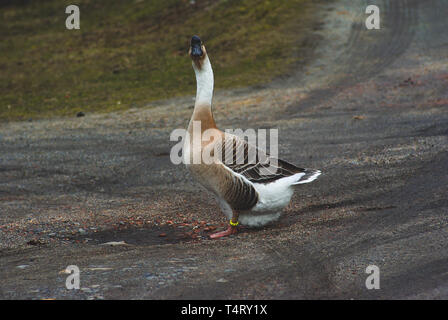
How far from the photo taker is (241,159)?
7.91m

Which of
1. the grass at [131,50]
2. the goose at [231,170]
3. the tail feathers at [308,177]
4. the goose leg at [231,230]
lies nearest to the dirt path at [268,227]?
the goose leg at [231,230]

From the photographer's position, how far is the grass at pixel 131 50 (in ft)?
69.1

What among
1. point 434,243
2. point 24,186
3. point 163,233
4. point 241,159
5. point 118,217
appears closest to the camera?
point 434,243

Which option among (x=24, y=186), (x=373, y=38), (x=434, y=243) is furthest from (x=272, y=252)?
(x=373, y=38)

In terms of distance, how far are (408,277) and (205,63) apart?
3696mm

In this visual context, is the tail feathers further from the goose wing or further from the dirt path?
the dirt path

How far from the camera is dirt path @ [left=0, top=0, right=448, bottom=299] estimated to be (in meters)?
6.45

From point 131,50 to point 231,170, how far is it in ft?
61.8

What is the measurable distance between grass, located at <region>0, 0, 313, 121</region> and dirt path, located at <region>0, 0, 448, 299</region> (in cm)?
223

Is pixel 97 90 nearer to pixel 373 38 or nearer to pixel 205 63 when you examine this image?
pixel 373 38

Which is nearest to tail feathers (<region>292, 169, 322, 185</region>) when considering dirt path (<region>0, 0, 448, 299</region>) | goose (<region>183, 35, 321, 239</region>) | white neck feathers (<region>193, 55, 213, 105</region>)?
goose (<region>183, 35, 321, 239</region>)

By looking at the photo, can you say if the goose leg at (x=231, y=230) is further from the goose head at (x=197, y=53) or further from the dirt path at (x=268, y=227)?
the goose head at (x=197, y=53)

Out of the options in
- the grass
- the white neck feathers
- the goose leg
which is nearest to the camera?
the white neck feathers

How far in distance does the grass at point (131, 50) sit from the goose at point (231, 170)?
38.5ft
